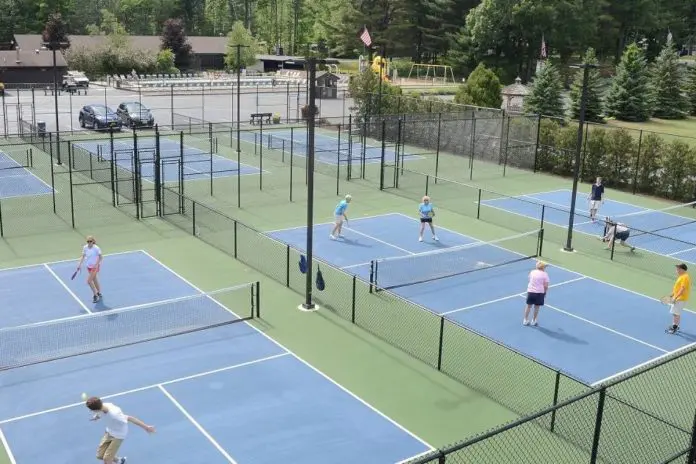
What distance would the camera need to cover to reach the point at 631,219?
2803 cm

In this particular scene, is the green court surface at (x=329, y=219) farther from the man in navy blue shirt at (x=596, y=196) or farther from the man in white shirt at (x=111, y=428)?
the man in navy blue shirt at (x=596, y=196)

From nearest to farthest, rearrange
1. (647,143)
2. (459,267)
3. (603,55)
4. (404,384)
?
(404,384) → (459,267) → (647,143) → (603,55)

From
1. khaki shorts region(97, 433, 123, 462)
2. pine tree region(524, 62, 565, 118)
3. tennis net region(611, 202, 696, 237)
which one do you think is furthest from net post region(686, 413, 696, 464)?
pine tree region(524, 62, 565, 118)

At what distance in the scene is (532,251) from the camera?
907 inches

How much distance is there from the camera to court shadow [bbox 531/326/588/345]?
16469mm

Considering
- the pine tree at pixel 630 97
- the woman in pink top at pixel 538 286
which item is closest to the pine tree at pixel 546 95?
the pine tree at pixel 630 97

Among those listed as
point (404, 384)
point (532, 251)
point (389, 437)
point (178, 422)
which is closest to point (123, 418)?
point (178, 422)

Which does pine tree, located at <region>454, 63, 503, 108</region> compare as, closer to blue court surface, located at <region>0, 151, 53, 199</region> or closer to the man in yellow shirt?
blue court surface, located at <region>0, 151, 53, 199</region>

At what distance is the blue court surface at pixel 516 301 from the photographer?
16.0 m

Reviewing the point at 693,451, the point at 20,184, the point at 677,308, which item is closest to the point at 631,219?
the point at 677,308

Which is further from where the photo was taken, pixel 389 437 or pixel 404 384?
pixel 404 384

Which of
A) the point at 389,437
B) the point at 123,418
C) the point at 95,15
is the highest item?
the point at 95,15

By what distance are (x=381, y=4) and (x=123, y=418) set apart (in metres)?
89.7

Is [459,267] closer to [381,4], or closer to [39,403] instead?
[39,403]
